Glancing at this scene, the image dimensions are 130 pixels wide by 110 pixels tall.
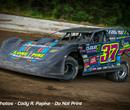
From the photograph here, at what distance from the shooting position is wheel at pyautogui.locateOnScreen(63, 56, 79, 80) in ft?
32.3

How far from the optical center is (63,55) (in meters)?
9.52

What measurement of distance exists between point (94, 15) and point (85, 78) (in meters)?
13.7

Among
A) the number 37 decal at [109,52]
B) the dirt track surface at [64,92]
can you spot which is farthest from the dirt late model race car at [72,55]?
the dirt track surface at [64,92]

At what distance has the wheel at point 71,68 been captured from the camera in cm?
985

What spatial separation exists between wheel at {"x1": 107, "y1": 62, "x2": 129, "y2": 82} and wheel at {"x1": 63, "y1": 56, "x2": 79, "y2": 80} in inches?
69.9

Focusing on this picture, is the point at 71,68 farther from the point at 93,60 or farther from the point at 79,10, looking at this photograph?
the point at 79,10

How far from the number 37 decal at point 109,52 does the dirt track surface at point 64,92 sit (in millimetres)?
693

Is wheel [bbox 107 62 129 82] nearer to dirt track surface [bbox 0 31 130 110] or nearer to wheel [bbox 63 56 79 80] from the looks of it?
dirt track surface [bbox 0 31 130 110]

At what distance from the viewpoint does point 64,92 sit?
27.5 ft

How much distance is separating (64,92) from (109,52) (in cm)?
281

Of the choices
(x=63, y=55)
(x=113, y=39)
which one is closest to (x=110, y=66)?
(x=113, y=39)

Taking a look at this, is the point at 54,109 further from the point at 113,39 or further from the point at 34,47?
the point at 113,39

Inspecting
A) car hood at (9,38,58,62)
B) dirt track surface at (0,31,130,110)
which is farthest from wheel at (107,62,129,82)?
car hood at (9,38,58,62)

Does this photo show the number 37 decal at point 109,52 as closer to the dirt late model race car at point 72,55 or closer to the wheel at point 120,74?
the dirt late model race car at point 72,55
